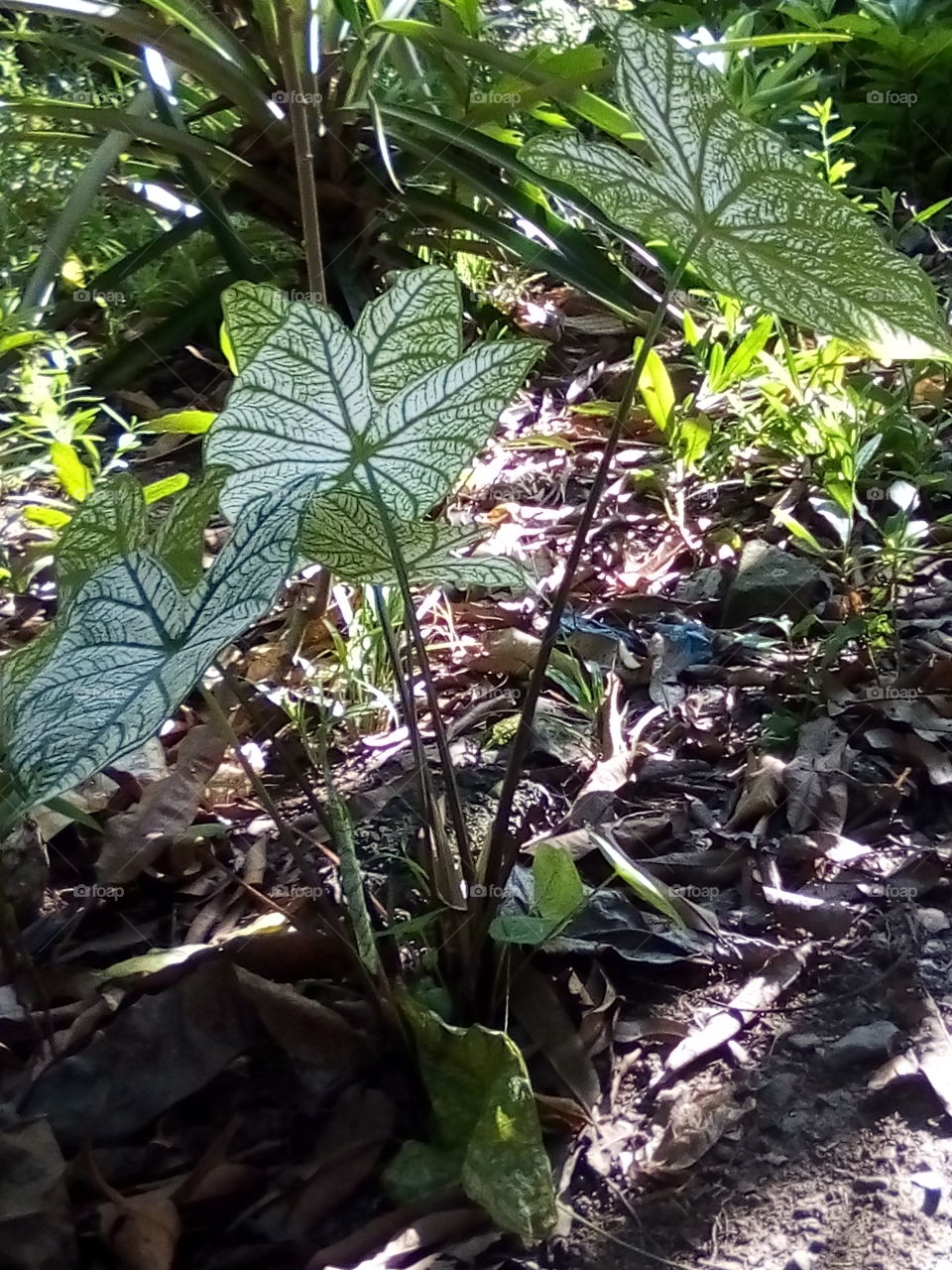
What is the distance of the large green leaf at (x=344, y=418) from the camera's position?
0.69 meters

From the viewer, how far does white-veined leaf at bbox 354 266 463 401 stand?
77 cm

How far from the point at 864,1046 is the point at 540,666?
38 cm

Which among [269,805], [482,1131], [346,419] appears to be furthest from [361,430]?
[482,1131]

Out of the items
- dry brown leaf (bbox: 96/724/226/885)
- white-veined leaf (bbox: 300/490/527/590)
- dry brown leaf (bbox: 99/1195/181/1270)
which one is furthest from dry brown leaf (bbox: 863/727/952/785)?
dry brown leaf (bbox: 99/1195/181/1270)

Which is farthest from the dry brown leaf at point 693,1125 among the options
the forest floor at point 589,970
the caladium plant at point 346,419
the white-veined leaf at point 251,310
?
the white-veined leaf at point 251,310

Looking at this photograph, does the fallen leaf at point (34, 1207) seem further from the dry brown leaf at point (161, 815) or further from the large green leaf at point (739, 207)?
the large green leaf at point (739, 207)

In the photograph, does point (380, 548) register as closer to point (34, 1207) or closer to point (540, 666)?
point (540, 666)

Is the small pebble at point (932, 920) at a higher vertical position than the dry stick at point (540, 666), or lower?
lower

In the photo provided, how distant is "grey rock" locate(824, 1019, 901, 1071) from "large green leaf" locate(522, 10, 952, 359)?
1.65 feet

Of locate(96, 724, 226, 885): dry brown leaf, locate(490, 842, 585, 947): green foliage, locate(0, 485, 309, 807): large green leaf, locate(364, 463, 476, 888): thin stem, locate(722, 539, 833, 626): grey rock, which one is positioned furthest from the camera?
locate(722, 539, 833, 626): grey rock

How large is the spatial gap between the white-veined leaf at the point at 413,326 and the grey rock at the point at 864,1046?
23.2 inches

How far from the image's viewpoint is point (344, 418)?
2.36 ft

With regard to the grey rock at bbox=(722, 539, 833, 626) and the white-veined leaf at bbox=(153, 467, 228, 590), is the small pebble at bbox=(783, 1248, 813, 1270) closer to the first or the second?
the white-veined leaf at bbox=(153, 467, 228, 590)

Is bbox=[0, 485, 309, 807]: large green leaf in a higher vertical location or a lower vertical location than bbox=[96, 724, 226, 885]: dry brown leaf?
higher
